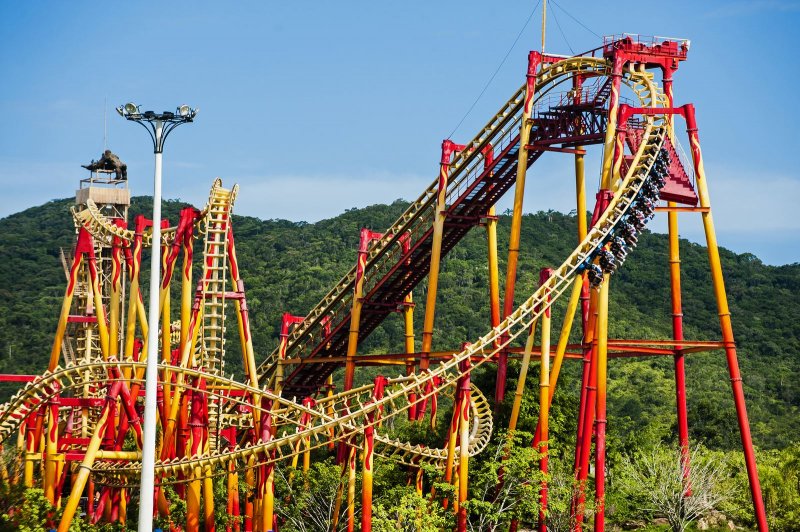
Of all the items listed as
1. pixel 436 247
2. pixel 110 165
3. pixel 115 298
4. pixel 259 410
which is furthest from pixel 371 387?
pixel 110 165

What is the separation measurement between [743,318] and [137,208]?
4723cm

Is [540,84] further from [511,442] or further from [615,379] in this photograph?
[615,379]

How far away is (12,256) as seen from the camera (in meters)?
96.6

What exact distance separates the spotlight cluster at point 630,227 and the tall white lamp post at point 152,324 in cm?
1199

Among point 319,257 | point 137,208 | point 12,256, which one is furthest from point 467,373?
point 137,208

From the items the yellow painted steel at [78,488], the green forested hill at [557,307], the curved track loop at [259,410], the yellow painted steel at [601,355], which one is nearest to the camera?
the yellow painted steel at [78,488]

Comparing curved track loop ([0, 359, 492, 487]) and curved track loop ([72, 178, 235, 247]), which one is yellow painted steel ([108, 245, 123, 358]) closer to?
curved track loop ([72, 178, 235, 247])

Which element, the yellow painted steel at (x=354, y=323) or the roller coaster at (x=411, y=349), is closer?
the roller coaster at (x=411, y=349)

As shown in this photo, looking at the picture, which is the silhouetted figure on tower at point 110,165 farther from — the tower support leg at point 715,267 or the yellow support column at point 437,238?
the tower support leg at point 715,267

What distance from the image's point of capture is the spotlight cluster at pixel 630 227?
3122 cm

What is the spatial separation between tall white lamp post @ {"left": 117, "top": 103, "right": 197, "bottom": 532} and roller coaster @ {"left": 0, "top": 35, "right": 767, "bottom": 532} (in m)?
7.34

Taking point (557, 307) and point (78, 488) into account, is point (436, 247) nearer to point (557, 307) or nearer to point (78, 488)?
point (78, 488)

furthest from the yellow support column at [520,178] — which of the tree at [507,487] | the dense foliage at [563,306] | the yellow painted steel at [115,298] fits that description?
the yellow painted steel at [115,298]

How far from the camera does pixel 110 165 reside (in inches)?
1743
